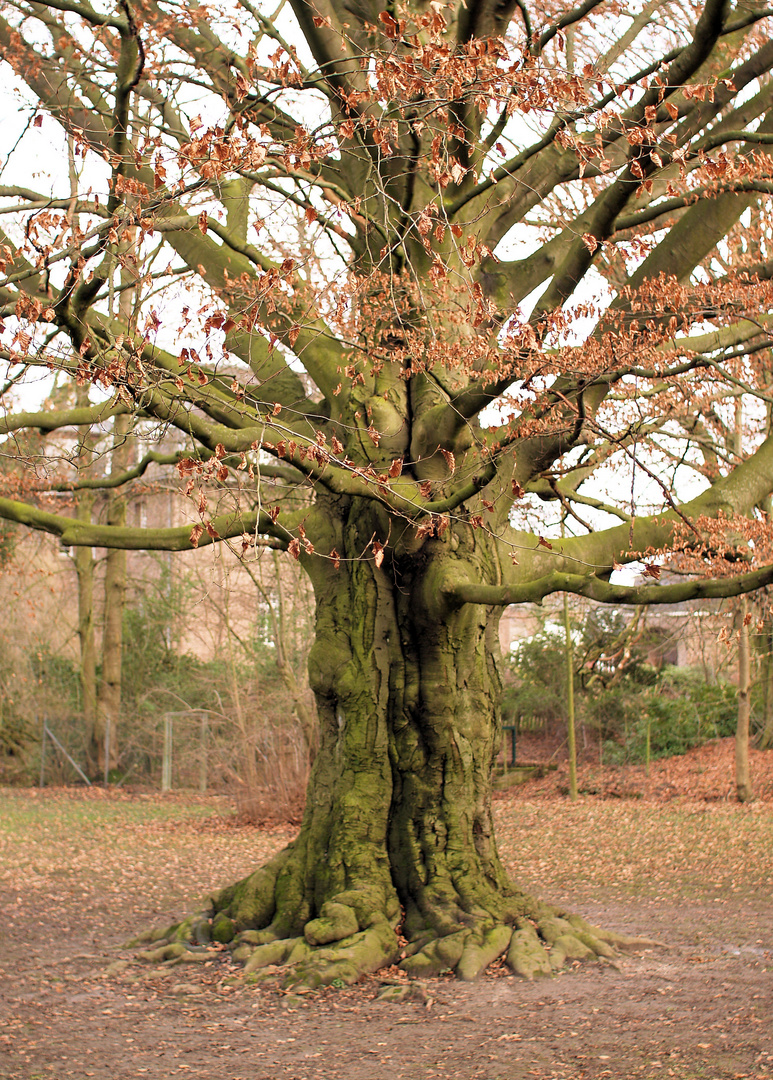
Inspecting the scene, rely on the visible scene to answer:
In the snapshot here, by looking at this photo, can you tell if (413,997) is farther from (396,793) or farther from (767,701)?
(767,701)

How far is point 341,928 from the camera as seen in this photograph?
21.3 ft

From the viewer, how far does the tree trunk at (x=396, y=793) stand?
676cm

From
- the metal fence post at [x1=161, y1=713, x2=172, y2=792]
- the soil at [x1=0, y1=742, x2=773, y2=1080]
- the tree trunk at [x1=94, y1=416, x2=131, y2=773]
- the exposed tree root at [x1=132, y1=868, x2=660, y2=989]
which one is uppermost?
the tree trunk at [x1=94, y1=416, x2=131, y2=773]

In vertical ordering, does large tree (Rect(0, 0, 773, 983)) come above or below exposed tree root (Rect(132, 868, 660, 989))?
above

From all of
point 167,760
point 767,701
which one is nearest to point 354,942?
point 167,760

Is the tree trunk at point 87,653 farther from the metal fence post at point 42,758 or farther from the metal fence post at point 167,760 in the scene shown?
the metal fence post at point 167,760

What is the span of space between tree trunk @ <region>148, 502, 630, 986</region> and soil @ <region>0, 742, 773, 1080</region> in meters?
0.46

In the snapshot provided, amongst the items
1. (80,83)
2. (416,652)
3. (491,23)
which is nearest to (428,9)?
(491,23)

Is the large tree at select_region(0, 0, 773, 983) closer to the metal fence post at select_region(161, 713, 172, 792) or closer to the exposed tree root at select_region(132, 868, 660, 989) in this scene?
the exposed tree root at select_region(132, 868, 660, 989)

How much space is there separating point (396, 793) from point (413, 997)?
5.02ft

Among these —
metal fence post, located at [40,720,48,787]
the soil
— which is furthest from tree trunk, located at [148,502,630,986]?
metal fence post, located at [40,720,48,787]

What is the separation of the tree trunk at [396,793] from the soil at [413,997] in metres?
0.46

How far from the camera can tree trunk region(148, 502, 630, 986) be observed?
6758 millimetres

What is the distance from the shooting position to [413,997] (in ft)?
19.4
